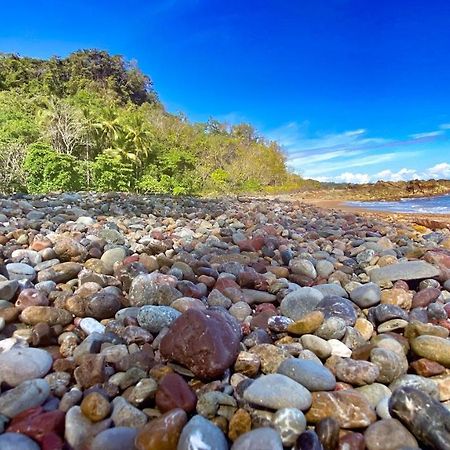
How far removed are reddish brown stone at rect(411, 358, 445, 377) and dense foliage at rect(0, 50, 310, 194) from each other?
31.6 ft

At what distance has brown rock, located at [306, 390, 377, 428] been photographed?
53.6 inches

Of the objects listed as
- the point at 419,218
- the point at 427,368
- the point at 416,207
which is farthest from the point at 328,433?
the point at 416,207

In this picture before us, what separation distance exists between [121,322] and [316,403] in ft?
3.53

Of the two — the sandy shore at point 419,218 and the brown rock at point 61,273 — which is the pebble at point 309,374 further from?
the sandy shore at point 419,218

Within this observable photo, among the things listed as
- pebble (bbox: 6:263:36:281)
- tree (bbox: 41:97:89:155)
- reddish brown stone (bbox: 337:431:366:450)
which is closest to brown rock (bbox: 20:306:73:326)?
pebble (bbox: 6:263:36:281)

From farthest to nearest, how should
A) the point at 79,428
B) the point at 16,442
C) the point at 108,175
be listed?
1. the point at 108,175
2. the point at 79,428
3. the point at 16,442

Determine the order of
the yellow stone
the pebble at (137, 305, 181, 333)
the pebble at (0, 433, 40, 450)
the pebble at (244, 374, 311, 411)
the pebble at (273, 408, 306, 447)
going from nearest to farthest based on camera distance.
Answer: the pebble at (0, 433, 40, 450), the pebble at (273, 408, 306, 447), the pebble at (244, 374, 311, 411), the pebble at (137, 305, 181, 333), the yellow stone

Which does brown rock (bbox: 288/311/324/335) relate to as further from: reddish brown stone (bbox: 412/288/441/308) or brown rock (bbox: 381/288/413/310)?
reddish brown stone (bbox: 412/288/441/308)

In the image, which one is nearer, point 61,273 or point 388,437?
point 388,437

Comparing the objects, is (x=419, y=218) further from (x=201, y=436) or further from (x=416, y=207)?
(x=201, y=436)

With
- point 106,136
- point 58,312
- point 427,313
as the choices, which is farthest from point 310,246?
point 106,136

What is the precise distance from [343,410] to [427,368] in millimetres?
555

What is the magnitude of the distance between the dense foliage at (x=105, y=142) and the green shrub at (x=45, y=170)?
0.02m

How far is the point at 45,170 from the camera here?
936 centimetres
